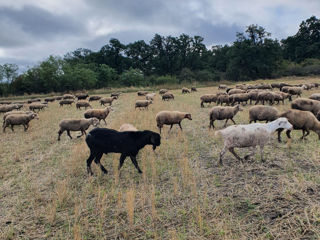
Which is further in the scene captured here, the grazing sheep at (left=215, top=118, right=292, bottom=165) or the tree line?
the tree line

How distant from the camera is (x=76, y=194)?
558 cm

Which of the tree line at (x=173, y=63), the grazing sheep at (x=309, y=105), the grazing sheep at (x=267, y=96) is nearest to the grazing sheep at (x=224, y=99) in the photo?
the grazing sheep at (x=267, y=96)

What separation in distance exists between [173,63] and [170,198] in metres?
99.3

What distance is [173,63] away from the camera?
100250mm

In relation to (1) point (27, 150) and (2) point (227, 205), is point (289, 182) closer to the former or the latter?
(2) point (227, 205)

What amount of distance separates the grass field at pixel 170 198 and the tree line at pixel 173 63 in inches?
2195

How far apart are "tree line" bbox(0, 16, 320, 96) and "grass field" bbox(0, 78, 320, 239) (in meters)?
55.7

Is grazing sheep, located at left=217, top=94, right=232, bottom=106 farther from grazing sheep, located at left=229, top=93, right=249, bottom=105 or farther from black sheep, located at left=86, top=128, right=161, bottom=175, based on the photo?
black sheep, located at left=86, top=128, right=161, bottom=175

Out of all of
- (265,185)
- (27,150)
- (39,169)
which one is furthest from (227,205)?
(27,150)

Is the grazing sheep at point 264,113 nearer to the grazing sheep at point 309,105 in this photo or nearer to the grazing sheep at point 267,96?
the grazing sheep at point 309,105

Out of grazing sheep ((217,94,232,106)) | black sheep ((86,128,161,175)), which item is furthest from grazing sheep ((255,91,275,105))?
black sheep ((86,128,161,175))

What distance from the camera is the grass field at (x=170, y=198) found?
400cm

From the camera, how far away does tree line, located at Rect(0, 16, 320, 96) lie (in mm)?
58219

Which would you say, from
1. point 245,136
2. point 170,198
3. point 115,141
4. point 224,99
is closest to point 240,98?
point 224,99
